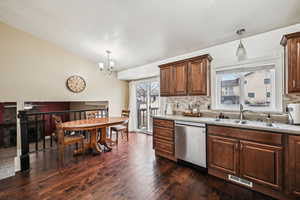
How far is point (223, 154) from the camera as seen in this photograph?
2.07 metres

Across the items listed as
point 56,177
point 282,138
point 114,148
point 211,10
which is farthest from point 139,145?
point 211,10

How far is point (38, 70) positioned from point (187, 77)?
3922 millimetres

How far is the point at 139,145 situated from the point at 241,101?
2.67 m

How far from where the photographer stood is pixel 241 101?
2.58 metres

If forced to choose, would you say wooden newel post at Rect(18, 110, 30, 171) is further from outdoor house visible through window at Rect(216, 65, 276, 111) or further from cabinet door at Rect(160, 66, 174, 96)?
outdoor house visible through window at Rect(216, 65, 276, 111)

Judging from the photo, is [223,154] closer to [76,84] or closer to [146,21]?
[146,21]

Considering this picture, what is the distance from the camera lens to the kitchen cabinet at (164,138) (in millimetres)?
2711

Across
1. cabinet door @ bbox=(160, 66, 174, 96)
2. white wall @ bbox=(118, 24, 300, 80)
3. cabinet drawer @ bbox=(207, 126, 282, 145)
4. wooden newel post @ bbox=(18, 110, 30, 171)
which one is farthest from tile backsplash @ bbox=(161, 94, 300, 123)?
wooden newel post @ bbox=(18, 110, 30, 171)

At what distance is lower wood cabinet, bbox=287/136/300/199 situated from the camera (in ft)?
5.04

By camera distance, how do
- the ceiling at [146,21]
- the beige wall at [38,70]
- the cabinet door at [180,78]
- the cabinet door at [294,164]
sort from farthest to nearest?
the beige wall at [38,70] → the cabinet door at [180,78] → the ceiling at [146,21] → the cabinet door at [294,164]

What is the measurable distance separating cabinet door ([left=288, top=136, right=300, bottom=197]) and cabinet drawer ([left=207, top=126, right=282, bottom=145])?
4.3 inches

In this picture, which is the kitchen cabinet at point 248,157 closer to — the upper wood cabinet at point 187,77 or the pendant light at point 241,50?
the upper wood cabinet at point 187,77

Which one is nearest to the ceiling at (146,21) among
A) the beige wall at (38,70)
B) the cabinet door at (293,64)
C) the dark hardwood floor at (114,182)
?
the beige wall at (38,70)

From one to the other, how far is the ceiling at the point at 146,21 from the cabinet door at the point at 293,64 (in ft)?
1.44
